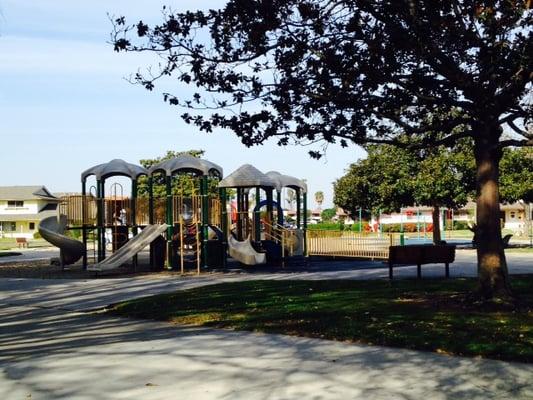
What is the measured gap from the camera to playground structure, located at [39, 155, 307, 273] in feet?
79.9

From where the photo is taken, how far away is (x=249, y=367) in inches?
290

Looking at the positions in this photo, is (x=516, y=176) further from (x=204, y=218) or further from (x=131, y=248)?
(x=131, y=248)

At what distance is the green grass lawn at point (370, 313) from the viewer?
27.7ft

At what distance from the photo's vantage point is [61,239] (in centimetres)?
2517

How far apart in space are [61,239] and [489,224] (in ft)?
57.8

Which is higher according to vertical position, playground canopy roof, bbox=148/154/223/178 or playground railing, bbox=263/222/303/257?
playground canopy roof, bbox=148/154/223/178

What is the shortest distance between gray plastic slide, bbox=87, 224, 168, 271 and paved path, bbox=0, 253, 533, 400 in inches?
444

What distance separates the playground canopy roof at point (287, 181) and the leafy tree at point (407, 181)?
5.35 meters

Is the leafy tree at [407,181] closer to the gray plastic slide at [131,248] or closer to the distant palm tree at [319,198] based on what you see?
the gray plastic slide at [131,248]

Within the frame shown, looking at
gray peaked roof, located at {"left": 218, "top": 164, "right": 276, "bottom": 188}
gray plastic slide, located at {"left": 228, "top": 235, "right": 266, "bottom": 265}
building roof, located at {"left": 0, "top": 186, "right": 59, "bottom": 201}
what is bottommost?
gray plastic slide, located at {"left": 228, "top": 235, "right": 266, "bottom": 265}

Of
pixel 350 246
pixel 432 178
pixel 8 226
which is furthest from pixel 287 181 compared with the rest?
pixel 8 226

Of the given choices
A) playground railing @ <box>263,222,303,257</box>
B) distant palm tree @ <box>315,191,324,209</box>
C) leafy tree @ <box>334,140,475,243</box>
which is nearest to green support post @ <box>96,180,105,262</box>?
playground railing @ <box>263,222,303,257</box>

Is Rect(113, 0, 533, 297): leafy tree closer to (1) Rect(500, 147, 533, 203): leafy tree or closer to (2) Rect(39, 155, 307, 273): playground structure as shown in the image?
(2) Rect(39, 155, 307, 273): playground structure

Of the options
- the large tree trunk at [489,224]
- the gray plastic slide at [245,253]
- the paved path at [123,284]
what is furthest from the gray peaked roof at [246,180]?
the large tree trunk at [489,224]
